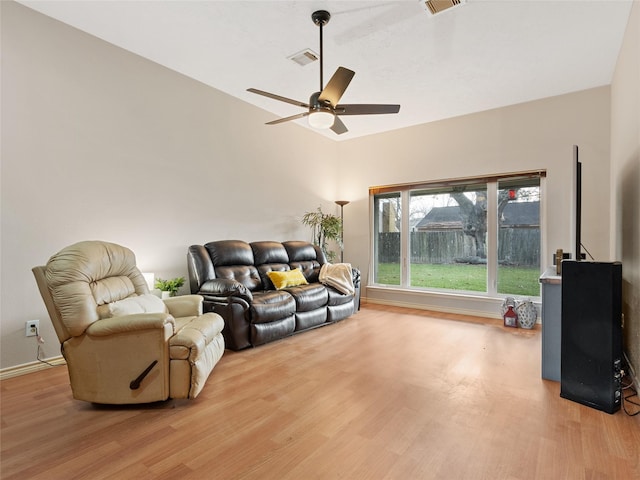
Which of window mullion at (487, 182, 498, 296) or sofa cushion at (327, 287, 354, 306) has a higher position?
window mullion at (487, 182, 498, 296)

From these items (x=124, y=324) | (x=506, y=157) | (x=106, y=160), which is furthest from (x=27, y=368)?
(x=506, y=157)

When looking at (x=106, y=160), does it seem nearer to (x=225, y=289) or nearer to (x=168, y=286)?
(x=168, y=286)

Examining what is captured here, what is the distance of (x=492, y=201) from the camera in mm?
4773

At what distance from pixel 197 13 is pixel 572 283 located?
11.5ft

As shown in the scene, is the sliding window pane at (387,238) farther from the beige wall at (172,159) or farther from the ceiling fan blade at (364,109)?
the ceiling fan blade at (364,109)

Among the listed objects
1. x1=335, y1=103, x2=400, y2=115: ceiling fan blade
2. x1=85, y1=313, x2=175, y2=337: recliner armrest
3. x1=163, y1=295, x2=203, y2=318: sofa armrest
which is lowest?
x1=163, y1=295, x2=203, y2=318: sofa armrest

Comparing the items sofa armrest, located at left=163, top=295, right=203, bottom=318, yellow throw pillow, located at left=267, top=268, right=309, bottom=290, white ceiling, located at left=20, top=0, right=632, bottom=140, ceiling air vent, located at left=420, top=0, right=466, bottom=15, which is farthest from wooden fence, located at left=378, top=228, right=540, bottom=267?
sofa armrest, located at left=163, top=295, right=203, bottom=318

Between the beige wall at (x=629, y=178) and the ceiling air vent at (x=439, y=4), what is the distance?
1.27 meters

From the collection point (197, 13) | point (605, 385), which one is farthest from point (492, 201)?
point (197, 13)

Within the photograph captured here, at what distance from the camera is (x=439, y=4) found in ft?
8.30

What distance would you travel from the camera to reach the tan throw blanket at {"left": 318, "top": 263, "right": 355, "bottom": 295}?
445 centimetres

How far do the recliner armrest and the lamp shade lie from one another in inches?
73.1

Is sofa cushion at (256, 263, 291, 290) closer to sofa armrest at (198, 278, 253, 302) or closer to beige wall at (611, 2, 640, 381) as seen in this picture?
sofa armrest at (198, 278, 253, 302)

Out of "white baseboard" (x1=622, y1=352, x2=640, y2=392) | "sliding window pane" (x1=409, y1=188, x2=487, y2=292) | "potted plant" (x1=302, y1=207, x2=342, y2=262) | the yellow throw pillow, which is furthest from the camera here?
"potted plant" (x1=302, y1=207, x2=342, y2=262)
